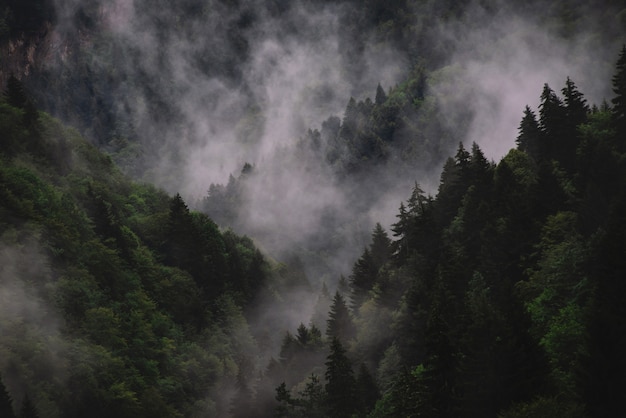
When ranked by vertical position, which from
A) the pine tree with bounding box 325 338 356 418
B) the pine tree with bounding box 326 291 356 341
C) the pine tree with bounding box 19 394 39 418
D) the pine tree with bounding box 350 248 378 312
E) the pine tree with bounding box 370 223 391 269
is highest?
the pine tree with bounding box 370 223 391 269

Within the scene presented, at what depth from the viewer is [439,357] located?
48.0 metres

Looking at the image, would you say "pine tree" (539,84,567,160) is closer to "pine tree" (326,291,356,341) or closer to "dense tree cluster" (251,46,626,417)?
"dense tree cluster" (251,46,626,417)

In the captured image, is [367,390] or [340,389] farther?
[367,390]

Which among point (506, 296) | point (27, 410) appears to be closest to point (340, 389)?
point (506, 296)

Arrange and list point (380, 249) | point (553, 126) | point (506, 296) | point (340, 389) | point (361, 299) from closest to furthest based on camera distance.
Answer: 1. point (506, 296)
2. point (340, 389)
3. point (553, 126)
4. point (361, 299)
5. point (380, 249)

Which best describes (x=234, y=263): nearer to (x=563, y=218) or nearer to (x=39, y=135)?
(x=39, y=135)

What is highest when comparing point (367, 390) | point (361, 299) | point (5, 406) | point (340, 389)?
point (361, 299)

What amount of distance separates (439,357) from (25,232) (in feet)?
171

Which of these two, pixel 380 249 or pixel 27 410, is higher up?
pixel 380 249

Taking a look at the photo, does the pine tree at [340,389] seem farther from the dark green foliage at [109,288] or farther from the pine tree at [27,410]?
the pine tree at [27,410]

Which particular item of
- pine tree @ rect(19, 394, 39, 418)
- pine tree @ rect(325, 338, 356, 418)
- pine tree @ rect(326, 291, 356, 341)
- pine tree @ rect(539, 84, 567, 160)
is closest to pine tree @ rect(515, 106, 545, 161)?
pine tree @ rect(539, 84, 567, 160)

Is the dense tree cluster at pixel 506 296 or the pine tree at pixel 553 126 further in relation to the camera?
the pine tree at pixel 553 126

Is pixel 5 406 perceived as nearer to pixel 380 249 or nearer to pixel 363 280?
pixel 363 280

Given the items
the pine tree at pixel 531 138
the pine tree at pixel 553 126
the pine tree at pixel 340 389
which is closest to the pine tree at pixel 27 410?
the pine tree at pixel 340 389
